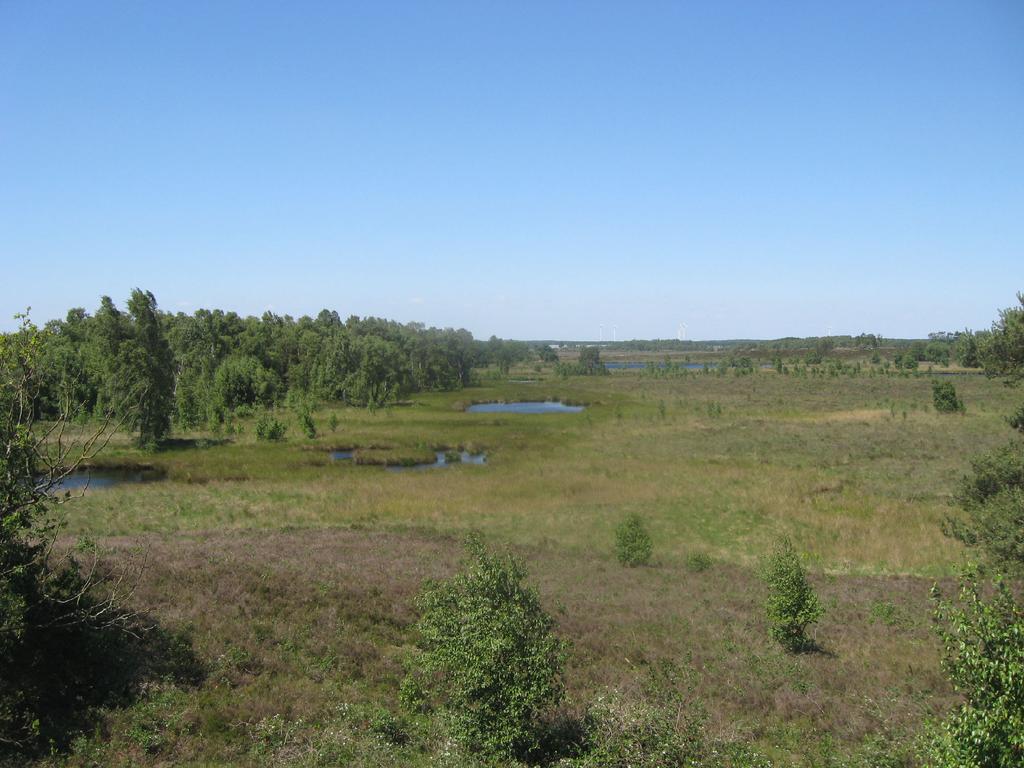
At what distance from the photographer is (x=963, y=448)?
53250 millimetres

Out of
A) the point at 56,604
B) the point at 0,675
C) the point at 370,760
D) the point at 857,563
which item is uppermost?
the point at 56,604

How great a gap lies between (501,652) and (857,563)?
24395 mm

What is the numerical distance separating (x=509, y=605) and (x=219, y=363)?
98.7 metres

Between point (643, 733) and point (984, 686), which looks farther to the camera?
point (643, 733)

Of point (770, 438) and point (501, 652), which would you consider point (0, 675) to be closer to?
point (501, 652)

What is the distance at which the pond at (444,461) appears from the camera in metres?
54.8

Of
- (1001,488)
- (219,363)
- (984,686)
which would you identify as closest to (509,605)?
(984,686)

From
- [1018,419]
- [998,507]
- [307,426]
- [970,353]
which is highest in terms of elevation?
[970,353]

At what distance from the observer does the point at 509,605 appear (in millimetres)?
10641

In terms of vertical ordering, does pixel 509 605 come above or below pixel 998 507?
above

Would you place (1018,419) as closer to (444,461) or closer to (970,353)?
(970,353)

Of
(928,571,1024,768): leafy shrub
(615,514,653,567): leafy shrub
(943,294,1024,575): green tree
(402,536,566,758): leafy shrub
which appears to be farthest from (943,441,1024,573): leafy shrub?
(402,536,566,758): leafy shrub

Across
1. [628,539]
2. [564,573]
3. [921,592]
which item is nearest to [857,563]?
[921,592]

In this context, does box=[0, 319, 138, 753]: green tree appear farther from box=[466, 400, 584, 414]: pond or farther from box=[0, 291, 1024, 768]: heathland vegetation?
box=[466, 400, 584, 414]: pond
